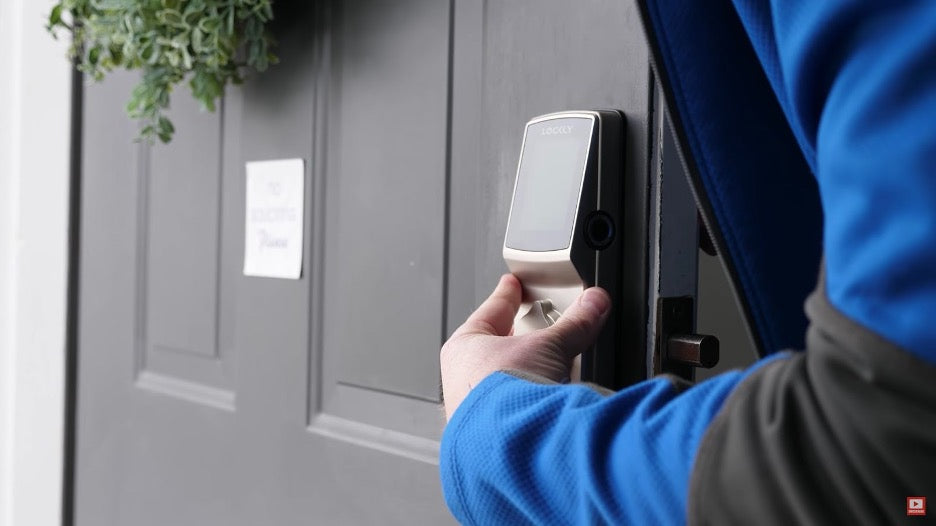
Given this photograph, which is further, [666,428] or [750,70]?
[750,70]

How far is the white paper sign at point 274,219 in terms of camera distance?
1.18 m

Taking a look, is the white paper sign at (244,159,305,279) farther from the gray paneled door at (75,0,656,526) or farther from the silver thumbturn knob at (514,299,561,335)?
the silver thumbturn knob at (514,299,561,335)

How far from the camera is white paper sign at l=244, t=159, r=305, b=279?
1179mm

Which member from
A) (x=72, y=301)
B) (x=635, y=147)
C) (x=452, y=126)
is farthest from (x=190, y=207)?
(x=635, y=147)

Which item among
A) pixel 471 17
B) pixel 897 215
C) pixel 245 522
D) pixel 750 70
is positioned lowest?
pixel 245 522

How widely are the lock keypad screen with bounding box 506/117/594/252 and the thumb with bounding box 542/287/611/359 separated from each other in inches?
2.5

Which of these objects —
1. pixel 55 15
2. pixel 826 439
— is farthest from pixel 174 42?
pixel 826 439

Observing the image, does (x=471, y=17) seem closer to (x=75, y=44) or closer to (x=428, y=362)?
(x=428, y=362)

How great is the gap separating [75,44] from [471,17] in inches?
24.8

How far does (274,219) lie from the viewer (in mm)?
1207

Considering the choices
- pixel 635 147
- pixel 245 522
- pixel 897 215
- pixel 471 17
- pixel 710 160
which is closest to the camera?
pixel 897 215

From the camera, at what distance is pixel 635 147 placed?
78 centimetres

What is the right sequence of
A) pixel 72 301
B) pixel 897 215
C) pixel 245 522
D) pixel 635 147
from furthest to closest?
pixel 72 301 → pixel 245 522 → pixel 635 147 → pixel 897 215

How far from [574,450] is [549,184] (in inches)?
15.1
